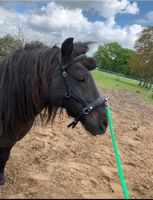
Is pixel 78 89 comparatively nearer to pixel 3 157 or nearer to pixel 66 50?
pixel 66 50

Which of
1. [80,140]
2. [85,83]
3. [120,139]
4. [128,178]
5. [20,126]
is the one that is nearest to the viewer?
[85,83]

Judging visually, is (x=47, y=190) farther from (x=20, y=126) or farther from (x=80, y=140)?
(x=80, y=140)

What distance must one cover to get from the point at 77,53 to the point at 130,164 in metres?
3.19

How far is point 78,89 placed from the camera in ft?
10.0

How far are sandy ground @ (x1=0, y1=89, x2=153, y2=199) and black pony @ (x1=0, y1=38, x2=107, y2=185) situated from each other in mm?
1244

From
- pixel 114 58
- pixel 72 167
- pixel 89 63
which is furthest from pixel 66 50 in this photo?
pixel 114 58

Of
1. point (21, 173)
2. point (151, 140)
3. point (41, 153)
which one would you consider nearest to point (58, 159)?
point (41, 153)

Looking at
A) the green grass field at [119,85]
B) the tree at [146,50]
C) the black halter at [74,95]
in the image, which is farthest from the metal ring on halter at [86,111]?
the tree at [146,50]

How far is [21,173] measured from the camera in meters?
4.49

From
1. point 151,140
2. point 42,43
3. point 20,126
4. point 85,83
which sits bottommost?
point 151,140

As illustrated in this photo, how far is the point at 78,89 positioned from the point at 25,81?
2.05ft

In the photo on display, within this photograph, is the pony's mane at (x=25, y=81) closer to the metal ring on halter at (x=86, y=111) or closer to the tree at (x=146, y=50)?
the metal ring on halter at (x=86, y=111)

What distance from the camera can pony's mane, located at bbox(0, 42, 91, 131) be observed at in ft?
10.4

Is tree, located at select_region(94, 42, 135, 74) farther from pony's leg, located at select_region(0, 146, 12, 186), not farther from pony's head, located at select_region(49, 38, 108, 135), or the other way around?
pony's head, located at select_region(49, 38, 108, 135)
